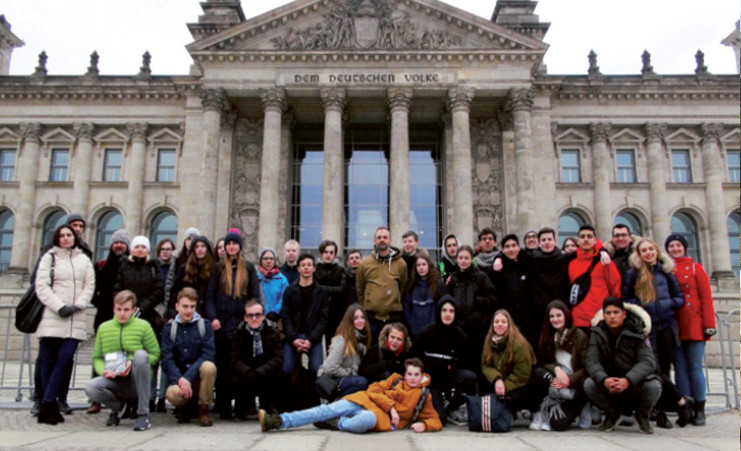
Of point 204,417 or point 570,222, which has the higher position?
point 570,222

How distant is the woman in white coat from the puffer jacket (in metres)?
8.15

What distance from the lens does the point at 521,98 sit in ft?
91.2

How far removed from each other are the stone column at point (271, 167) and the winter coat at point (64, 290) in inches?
689

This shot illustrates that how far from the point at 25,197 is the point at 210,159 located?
1367cm

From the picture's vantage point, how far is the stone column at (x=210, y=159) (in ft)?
87.5

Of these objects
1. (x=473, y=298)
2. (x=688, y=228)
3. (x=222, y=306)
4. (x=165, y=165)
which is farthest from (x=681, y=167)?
(x=222, y=306)

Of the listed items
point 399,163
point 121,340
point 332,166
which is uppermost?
point 399,163

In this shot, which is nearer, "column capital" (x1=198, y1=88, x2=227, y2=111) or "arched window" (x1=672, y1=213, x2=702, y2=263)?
"column capital" (x1=198, y1=88, x2=227, y2=111)

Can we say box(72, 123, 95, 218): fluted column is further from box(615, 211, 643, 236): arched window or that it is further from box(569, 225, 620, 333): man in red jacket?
box(615, 211, 643, 236): arched window

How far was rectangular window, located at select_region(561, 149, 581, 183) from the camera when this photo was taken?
3259 centimetres

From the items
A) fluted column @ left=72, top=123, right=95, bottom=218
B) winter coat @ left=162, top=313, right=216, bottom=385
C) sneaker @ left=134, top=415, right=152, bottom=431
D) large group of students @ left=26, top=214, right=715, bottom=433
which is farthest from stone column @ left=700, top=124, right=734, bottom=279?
fluted column @ left=72, top=123, right=95, bottom=218

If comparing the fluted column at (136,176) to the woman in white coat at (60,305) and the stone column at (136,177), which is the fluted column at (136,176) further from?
the woman in white coat at (60,305)

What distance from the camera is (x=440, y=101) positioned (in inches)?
1161

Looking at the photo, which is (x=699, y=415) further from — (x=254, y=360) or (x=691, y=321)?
(x=254, y=360)
